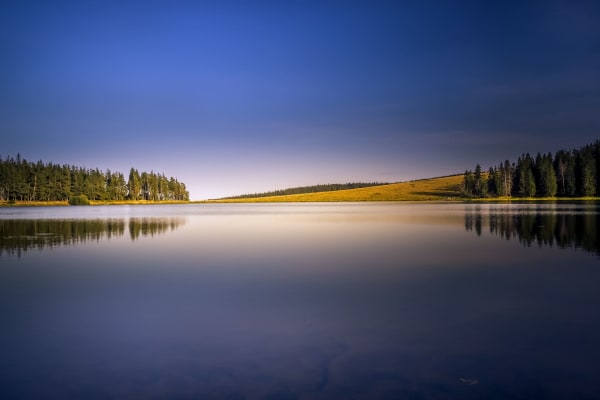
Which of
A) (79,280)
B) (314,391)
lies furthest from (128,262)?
(314,391)

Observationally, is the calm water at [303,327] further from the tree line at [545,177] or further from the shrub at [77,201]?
the shrub at [77,201]

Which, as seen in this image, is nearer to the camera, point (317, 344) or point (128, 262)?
point (317, 344)

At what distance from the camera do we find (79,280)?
13.4 metres

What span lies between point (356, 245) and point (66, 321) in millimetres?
14975

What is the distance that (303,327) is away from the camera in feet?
27.1

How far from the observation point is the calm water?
226 inches

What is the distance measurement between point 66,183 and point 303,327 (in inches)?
6162

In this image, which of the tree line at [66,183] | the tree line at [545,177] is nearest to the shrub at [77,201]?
the tree line at [66,183]

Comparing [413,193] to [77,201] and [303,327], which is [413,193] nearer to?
[77,201]

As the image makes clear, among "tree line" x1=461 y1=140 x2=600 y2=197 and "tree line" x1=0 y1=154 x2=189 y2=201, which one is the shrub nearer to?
"tree line" x1=0 y1=154 x2=189 y2=201

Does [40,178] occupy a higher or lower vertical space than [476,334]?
higher

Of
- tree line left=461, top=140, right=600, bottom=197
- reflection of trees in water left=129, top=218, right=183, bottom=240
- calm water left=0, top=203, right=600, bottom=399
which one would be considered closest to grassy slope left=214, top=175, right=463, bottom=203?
tree line left=461, top=140, right=600, bottom=197

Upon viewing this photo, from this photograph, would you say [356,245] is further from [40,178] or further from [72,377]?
[40,178]

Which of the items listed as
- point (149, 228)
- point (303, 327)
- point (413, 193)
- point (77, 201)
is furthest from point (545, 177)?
point (77, 201)
